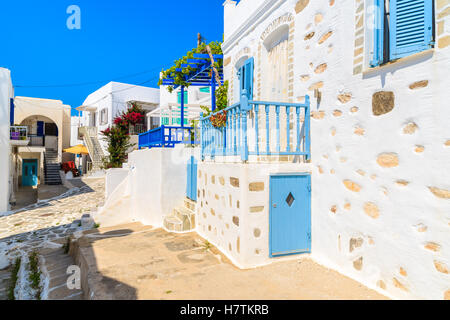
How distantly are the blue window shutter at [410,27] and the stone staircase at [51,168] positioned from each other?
22.4m

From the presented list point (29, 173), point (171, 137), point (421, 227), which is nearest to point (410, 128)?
point (421, 227)

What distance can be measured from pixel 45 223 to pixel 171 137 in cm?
645

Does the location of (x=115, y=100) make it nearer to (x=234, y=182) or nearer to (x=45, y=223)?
(x=45, y=223)

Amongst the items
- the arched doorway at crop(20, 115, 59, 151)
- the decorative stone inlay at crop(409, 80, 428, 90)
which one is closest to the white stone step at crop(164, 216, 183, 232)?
the decorative stone inlay at crop(409, 80, 428, 90)

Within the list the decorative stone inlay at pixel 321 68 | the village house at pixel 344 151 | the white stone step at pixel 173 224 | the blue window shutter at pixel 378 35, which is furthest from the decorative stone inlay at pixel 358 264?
the white stone step at pixel 173 224

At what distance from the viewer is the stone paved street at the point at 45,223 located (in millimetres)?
7855

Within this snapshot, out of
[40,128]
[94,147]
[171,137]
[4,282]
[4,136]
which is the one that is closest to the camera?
[4,282]

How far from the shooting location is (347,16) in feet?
12.3

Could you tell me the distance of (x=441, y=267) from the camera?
2.60 m

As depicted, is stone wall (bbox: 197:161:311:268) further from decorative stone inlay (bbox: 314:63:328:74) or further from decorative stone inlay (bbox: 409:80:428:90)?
decorative stone inlay (bbox: 409:80:428:90)

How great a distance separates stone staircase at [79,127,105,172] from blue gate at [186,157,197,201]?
15465 millimetres

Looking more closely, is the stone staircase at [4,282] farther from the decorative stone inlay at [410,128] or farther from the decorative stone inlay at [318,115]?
the decorative stone inlay at [410,128]

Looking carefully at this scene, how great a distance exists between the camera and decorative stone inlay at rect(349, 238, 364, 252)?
3471 millimetres
